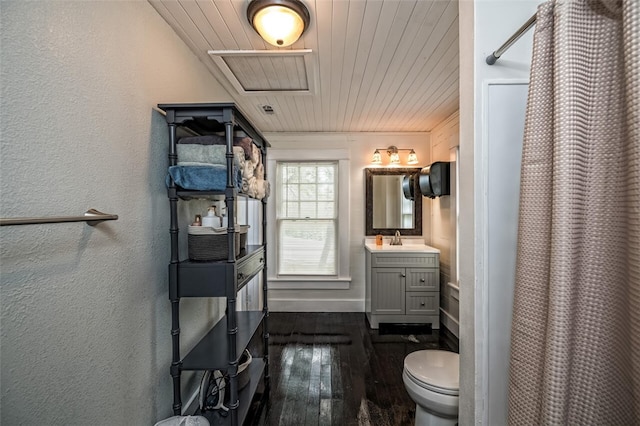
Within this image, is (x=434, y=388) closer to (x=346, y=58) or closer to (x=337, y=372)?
(x=337, y=372)

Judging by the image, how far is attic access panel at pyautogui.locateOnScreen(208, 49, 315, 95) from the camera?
1.70m

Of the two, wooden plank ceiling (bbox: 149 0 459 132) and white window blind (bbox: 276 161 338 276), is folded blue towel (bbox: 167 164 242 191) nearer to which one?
wooden plank ceiling (bbox: 149 0 459 132)

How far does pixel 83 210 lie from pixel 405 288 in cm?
296

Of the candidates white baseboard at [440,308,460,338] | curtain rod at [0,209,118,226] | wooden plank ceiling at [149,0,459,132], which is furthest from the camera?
white baseboard at [440,308,460,338]

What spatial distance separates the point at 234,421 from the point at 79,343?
35.4 inches

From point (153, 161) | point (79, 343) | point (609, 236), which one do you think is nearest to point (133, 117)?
point (153, 161)

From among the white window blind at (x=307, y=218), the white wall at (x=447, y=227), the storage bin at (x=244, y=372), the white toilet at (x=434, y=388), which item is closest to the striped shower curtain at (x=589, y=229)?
the white toilet at (x=434, y=388)

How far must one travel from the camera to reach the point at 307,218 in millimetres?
3668

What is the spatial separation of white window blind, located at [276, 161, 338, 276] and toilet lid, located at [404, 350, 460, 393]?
2.14 m

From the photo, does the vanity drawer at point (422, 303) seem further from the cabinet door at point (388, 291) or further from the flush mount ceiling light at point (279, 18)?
the flush mount ceiling light at point (279, 18)

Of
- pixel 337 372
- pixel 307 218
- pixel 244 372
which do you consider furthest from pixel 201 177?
pixel 307 218

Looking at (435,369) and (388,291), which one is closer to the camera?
(435,369)

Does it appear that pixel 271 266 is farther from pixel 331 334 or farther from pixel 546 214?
pixel 546 214

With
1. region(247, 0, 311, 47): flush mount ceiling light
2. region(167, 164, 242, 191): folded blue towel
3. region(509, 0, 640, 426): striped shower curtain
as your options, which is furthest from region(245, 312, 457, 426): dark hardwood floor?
region(247, 0, 311, 47): flush mount ceiling light
